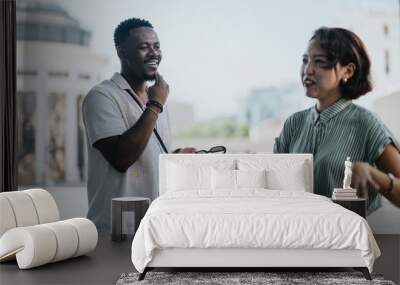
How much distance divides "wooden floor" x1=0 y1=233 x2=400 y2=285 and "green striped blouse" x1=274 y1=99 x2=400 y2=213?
115 centimetres

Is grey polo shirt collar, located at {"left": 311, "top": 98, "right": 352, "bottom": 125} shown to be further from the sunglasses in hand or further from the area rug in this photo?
the area rug

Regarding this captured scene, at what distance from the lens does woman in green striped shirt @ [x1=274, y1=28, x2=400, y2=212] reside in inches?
272

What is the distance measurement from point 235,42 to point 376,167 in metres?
2.14

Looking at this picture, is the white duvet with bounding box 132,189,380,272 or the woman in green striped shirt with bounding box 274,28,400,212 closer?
the white duvet with bounding box 132,189,380,272

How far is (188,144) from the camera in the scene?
281 inches

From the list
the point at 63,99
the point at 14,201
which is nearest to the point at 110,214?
the point at 63,99

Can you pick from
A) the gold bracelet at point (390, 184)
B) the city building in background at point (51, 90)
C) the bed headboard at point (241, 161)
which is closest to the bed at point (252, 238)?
the bed headboard at point (241, 161)

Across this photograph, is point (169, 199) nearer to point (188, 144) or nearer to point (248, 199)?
point (248, 199)

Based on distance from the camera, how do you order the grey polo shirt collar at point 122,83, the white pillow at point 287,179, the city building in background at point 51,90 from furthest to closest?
the city building in background at point 51,90
the grey polo shirt collar at point 122,83
the white pillow at point 287,179

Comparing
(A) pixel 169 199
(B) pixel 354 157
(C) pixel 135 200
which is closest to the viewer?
(A) pixel 169 199

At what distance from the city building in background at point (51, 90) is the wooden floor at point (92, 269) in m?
1.64

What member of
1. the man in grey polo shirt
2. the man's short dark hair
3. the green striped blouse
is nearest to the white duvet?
the green striped blouse

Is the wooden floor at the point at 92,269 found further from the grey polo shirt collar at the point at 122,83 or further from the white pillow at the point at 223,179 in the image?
the grey polo shirt collar at the point at 122,83

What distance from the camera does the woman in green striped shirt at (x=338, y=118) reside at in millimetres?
6898
